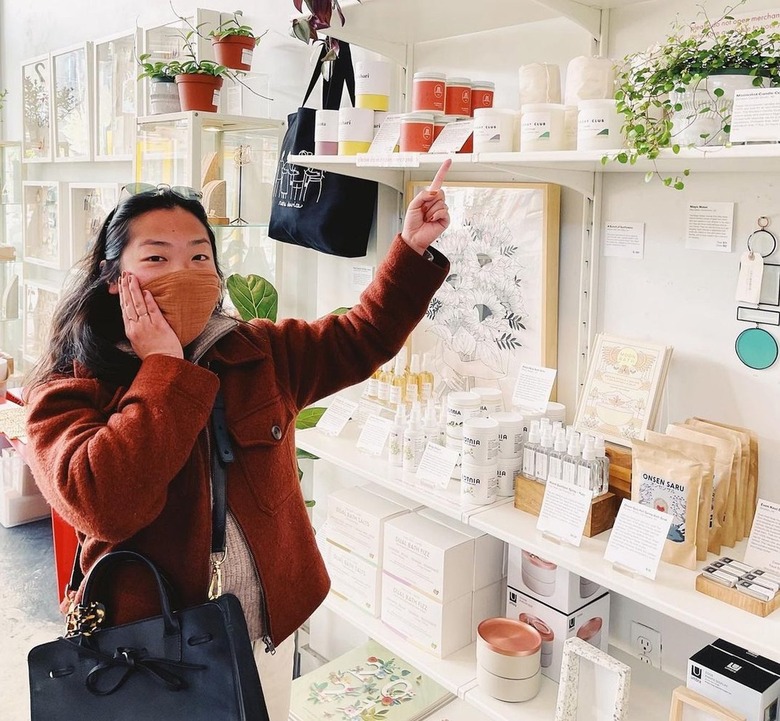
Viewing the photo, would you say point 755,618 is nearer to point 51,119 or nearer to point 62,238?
point 62,238

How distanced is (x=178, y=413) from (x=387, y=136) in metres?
0.90

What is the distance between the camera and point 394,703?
7.26 ft

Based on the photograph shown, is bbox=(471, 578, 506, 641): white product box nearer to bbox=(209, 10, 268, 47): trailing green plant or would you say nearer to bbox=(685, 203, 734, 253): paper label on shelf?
bbox=(685, 203, 734, 253): paper label on shelf

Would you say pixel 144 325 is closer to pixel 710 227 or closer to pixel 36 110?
pixel 710 227

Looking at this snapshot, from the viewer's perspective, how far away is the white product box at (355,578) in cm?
207

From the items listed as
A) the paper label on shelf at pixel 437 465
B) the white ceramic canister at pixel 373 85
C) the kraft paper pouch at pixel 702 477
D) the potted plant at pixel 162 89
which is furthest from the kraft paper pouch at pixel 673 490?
the potted plant at pixel 162 89

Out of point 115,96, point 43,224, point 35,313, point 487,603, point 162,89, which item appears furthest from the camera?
point 35,313

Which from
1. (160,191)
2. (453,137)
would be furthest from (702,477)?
(160,191)

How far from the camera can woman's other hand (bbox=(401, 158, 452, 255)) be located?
1.62 metres

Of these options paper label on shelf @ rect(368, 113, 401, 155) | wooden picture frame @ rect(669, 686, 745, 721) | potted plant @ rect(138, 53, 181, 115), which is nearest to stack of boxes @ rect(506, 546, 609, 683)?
wooden picture frame @ rect(669, 686, 745, 721)

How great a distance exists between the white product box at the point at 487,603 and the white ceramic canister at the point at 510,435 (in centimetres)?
39

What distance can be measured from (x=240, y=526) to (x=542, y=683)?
807 millimetres

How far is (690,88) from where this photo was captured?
4.30ft

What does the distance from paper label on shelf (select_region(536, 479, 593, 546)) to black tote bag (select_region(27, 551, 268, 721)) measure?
627mm
